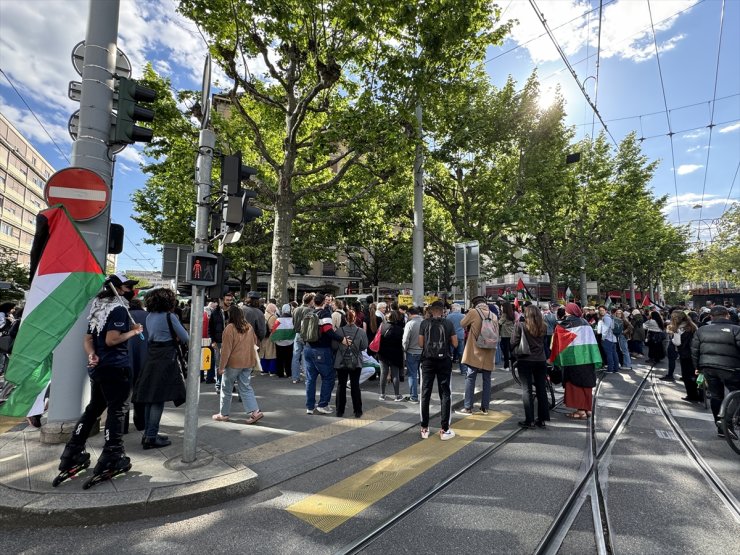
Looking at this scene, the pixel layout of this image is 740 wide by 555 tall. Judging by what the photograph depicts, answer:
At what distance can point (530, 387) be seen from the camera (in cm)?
575

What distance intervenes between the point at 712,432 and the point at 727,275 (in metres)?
47.6

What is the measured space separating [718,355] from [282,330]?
7.71 m

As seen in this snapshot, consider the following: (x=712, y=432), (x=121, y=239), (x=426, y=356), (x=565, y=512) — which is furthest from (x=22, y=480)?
(x=712, y=432)

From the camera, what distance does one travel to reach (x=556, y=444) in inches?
197

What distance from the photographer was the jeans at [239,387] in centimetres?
562

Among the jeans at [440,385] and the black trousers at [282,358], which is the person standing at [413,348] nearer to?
the jeans at [440,385]

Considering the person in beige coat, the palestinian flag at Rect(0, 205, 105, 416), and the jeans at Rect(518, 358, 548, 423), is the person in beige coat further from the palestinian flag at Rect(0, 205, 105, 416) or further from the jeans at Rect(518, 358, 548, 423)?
the palestinian flag at Rect(0, 205, 105, 416)

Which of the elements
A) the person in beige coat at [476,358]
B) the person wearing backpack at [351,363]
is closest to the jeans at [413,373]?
the person in beige coat at [476,358]

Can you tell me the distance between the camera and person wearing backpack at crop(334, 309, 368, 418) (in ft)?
19.8

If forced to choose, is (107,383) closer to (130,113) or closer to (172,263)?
(130,113)

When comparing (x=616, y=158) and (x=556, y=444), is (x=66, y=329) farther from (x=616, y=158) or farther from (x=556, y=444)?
(x=616, y=158)

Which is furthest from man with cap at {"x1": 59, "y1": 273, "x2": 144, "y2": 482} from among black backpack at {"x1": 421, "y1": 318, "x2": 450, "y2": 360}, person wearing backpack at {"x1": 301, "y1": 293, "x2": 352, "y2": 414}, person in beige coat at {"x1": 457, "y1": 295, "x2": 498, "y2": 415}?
person in beige coat at {"x1": 457, "y1": 295, "x2": 498, "y2": 415}

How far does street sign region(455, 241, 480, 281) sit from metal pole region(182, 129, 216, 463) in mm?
7534

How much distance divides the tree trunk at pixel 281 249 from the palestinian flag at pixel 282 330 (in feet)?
9.56
